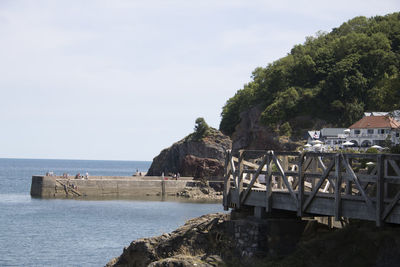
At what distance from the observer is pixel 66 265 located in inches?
1420

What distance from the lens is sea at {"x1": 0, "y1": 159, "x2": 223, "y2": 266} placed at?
3981 cm

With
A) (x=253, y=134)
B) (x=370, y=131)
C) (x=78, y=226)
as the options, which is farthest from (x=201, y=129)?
(x=78, y=226)

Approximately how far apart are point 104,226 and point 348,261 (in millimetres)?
42661

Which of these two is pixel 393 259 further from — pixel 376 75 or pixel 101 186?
pixel 376 75

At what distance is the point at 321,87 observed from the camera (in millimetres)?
106750

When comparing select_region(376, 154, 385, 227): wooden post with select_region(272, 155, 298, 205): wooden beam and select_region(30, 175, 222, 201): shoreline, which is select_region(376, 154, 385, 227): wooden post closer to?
select_region(272, 155, 298, 205): wooden beam

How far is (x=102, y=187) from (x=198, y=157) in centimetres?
2566

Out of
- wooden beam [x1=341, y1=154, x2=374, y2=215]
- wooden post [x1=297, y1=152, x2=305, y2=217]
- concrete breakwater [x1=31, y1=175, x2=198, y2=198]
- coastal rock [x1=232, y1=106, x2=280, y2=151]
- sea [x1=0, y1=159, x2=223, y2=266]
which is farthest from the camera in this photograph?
coastal rock [x1=232, y1=106, x2=280, y2=151]

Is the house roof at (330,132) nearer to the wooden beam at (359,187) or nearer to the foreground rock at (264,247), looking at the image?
the foreground rock at (264,247)

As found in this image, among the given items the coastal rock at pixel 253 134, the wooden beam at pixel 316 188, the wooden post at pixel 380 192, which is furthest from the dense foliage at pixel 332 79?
the wooden post at pixel 380 192

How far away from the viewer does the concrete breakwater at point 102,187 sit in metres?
91.4

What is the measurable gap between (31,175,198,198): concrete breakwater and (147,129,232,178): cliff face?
12.7 metres

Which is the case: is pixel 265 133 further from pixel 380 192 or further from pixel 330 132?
pixel 380 192

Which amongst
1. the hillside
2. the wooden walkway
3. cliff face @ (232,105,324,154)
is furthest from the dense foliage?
the wooden walkway
